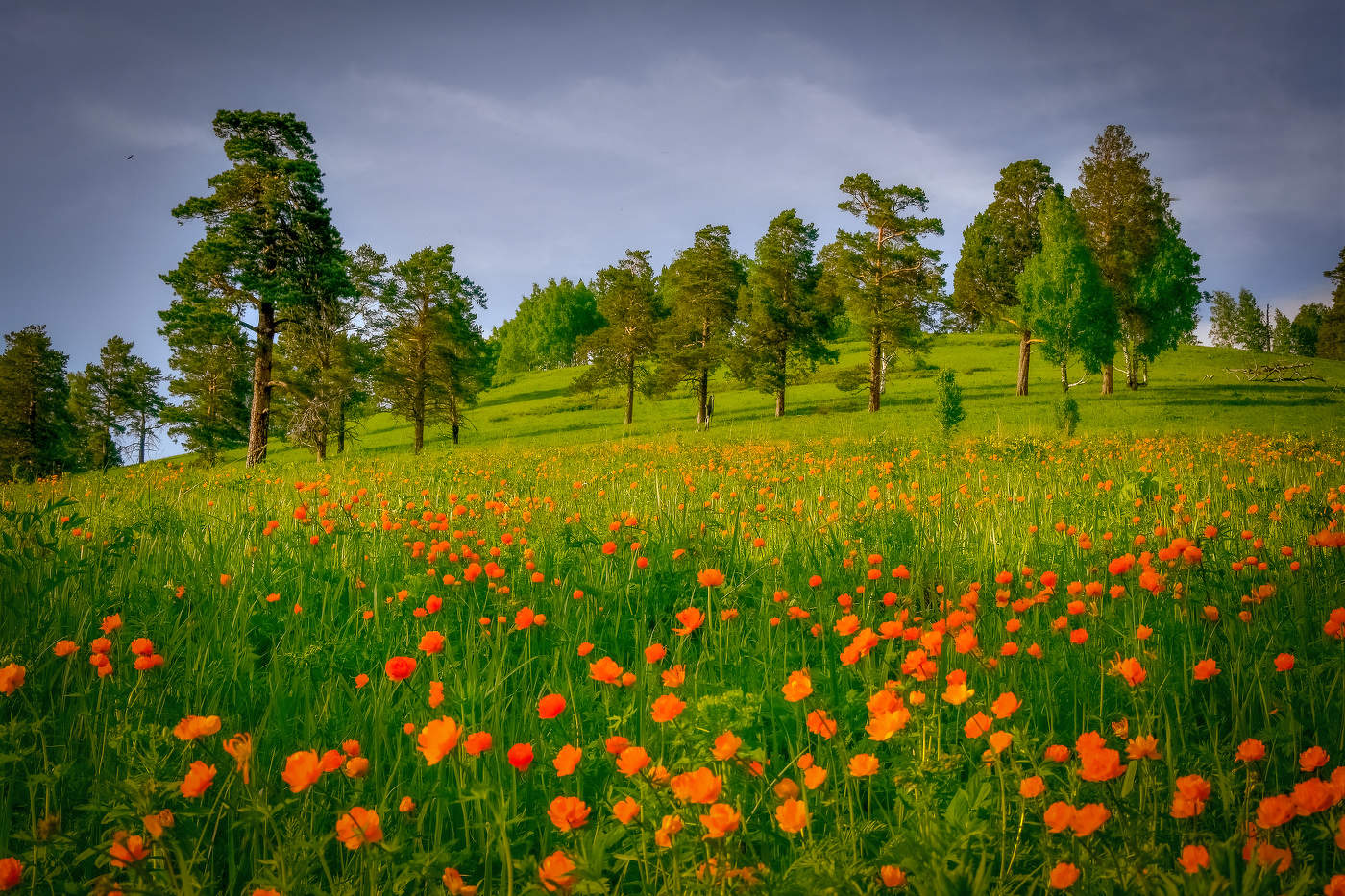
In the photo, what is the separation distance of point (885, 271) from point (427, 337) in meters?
21.8

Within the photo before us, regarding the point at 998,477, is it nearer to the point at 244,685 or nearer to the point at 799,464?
the point at 799,464

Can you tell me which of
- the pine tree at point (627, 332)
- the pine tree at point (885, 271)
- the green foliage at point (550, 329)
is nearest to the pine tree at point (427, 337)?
the pine tree at point (627, 332)

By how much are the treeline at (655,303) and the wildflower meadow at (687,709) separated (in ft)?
67.5

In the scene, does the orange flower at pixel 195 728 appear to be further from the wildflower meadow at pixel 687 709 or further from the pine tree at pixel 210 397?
the pine tree at pixel 210 397

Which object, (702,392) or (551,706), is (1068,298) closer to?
(702,392)

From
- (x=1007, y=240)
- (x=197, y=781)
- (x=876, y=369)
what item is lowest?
(x=197, y=781)

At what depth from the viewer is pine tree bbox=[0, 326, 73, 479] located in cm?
3578

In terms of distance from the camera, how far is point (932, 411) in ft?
75.3

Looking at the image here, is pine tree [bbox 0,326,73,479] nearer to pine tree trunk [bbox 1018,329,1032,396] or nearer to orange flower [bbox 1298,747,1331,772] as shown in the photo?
orange flower [bbox 1298,747,1331,772]

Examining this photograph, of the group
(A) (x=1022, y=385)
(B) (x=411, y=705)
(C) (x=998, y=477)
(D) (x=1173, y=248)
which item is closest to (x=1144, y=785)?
(B) (x=411, y=705)

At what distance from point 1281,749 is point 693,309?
98.5 ft

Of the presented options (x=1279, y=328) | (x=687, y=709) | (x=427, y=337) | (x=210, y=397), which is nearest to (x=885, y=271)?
(x=427, y=337)

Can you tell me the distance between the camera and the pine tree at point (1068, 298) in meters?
26.6

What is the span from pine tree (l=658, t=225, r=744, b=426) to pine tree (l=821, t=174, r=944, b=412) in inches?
205
